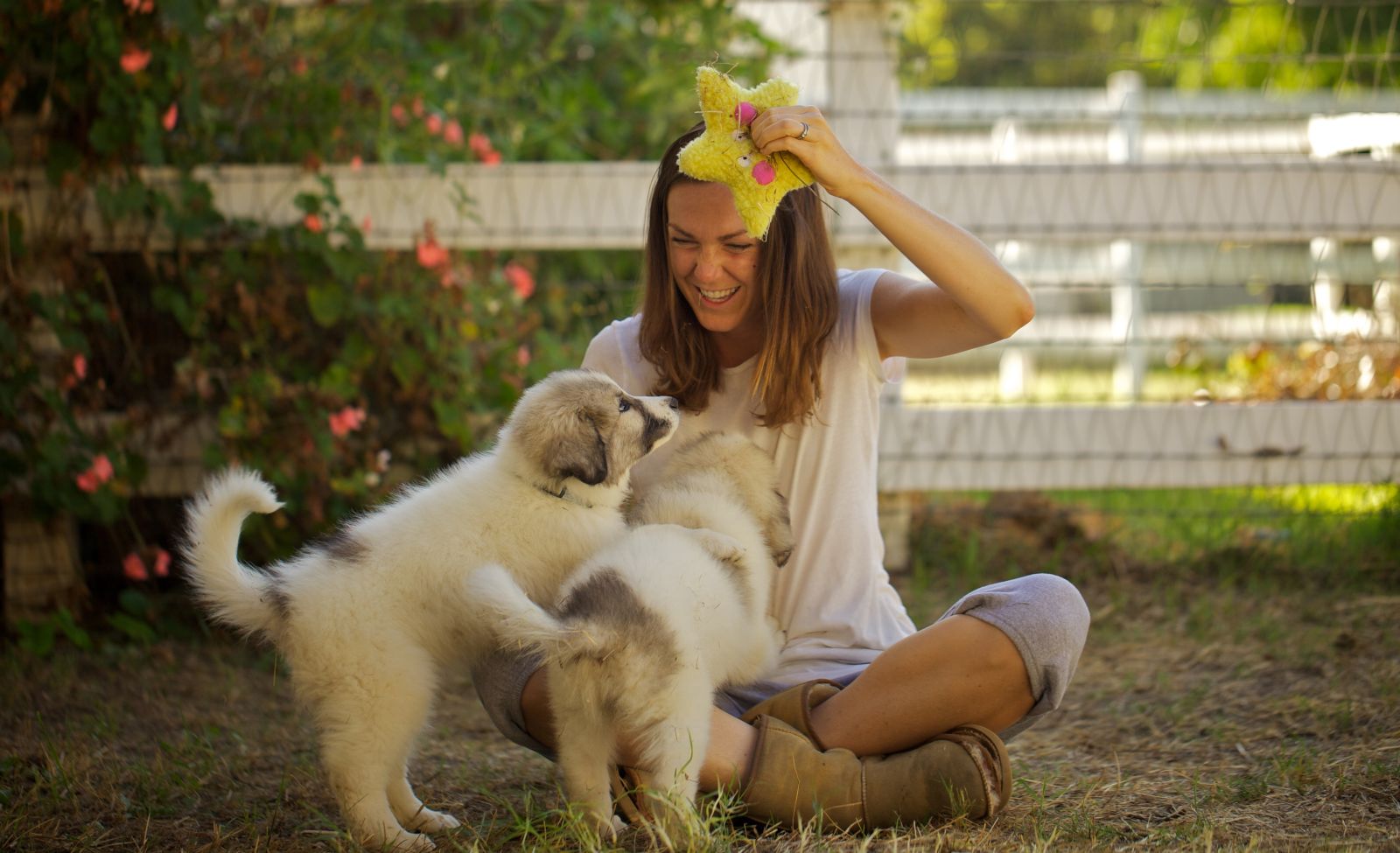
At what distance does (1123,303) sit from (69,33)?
21.8 feet

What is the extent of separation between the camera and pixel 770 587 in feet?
9.25

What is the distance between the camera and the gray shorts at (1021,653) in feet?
8.07

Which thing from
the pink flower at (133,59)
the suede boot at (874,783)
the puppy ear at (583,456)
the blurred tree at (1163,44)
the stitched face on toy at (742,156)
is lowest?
the suede boot at (874,783)

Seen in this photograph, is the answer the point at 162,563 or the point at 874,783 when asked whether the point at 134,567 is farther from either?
the point at 874,783

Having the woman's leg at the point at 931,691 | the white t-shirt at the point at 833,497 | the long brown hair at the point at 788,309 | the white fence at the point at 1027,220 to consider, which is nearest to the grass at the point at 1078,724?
the woman's leg at the point at 931,691

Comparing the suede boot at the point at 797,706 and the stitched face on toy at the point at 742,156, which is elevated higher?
the stitched face on toy at the point at 742,156

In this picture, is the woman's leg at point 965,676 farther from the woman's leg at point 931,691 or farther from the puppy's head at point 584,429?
the puppy's head at point 584,429

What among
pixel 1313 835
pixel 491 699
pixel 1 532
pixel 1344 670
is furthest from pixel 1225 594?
pixel 1 532

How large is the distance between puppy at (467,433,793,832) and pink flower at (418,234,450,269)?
6.14 ft

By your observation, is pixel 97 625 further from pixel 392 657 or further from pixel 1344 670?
pixel 1344 670

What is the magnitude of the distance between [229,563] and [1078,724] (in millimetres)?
2256

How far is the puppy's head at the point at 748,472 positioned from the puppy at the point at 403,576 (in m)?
0.17

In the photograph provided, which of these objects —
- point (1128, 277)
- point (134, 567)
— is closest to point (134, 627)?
point (134, 567)

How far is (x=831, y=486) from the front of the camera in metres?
2.88
